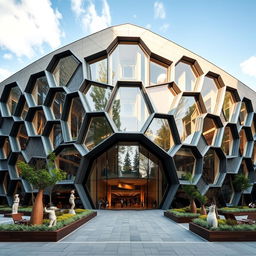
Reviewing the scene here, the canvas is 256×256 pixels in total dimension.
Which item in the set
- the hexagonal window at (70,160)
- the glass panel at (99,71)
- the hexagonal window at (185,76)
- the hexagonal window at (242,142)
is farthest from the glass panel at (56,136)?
the hexagonal window at (242,142)

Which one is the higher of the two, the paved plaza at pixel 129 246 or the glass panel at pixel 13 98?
the glass panel at pixel 13 98

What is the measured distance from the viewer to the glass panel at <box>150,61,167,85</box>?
27.6 m

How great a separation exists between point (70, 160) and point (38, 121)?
665 centimetres

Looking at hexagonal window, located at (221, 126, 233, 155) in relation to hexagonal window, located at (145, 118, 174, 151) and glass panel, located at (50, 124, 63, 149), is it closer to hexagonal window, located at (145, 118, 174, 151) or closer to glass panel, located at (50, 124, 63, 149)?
hexagonal window, located at (145, 118, 174, 151)

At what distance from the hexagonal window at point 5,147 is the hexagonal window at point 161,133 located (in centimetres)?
1848

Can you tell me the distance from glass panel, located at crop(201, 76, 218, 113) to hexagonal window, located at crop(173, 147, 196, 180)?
599cm

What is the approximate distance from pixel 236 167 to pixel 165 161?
9.12 metres

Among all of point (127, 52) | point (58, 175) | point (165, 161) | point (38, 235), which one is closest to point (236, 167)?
point (165, 161)

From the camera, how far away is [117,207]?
91.5 ft

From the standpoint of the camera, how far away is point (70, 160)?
25.7 m

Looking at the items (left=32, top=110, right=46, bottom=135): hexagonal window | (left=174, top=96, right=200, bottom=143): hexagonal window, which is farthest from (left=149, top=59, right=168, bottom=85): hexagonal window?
(left=32, top=110, right=46, bottom=135): hexagonal window

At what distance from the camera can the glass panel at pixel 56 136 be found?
26312 mm

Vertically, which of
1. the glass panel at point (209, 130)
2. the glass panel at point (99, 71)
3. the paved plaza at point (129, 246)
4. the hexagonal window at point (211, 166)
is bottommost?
the paved plaza at point (129, 246)

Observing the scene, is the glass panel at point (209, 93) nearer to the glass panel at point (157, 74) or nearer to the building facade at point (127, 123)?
the building facade at point (127, 123)
